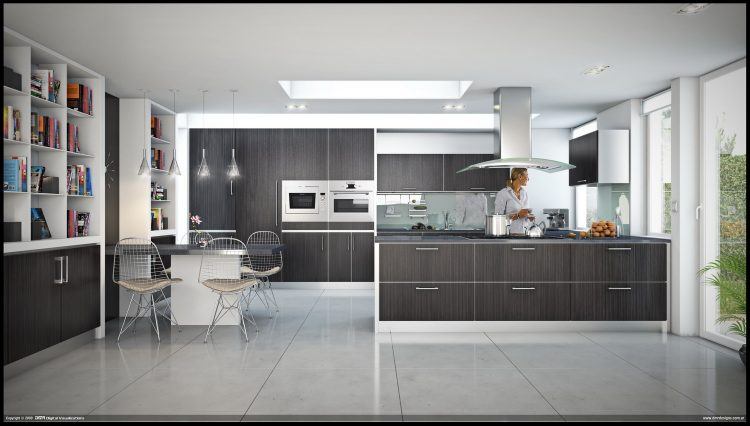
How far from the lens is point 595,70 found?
4863 mm

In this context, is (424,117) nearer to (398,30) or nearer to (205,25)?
(398,30)

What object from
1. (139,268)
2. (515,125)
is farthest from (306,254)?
(515,125)

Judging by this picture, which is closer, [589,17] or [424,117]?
[589,17]

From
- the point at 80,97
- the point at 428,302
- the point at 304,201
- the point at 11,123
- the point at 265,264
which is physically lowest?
the point at 428,302

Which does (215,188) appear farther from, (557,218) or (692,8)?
(692,8)

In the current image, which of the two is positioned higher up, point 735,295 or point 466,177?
point 466,177

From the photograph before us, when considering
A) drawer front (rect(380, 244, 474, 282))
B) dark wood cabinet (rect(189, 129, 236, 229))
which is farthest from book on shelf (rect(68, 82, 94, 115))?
drawer front (rect(380, 244, 474, 282))

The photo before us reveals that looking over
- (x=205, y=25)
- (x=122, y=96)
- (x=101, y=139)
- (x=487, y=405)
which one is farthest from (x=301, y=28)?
(x=122, y=96)

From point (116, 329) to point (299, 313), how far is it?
6.14ft

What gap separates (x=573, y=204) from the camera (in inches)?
328

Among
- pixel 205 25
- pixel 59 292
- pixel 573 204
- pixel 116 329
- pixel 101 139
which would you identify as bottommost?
pixel 116 329

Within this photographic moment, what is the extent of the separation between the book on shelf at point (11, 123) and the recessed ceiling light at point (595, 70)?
4.79m

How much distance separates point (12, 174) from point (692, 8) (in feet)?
16.0

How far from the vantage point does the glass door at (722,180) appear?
4.62 meters
